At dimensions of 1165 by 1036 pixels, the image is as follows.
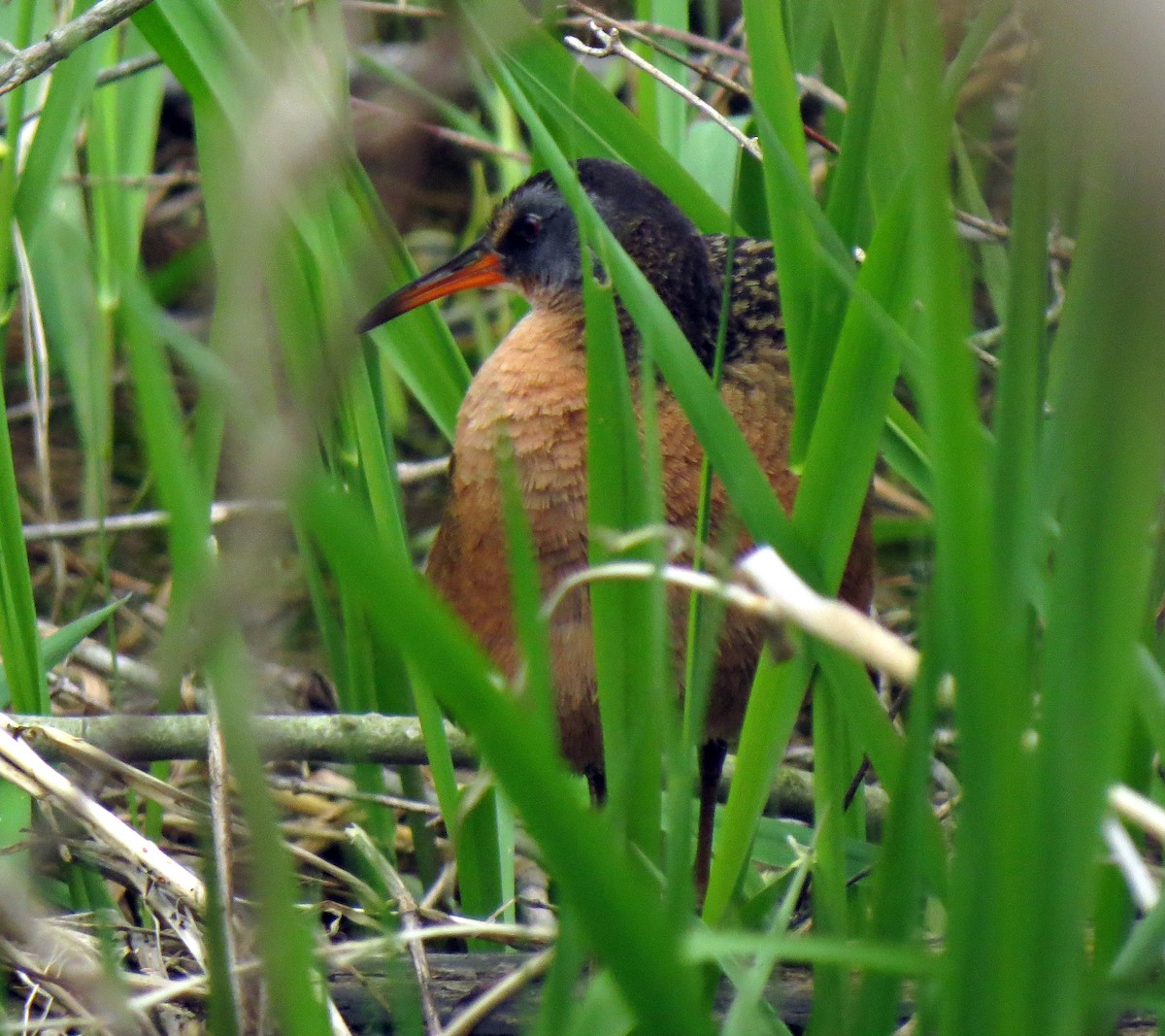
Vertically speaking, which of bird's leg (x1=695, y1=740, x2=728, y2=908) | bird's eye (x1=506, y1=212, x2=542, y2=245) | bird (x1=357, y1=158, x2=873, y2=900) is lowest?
bird's leg (x1=695, y1=740, x2=728, y2=908)

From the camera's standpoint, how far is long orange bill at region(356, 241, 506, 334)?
60.5 inches

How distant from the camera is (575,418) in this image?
1509mm

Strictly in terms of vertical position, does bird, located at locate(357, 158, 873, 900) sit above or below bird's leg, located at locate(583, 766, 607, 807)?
above

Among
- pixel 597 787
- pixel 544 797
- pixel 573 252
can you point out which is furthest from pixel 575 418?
pixel 544 797

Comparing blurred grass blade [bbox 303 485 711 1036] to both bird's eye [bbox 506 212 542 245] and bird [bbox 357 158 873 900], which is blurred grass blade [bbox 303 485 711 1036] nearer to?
bird [bbox 357 158 873 900]

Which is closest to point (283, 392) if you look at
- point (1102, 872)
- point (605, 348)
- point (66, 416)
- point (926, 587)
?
point (605, 348)

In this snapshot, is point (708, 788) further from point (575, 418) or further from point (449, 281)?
point (449, 281)

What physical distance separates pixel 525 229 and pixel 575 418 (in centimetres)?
39

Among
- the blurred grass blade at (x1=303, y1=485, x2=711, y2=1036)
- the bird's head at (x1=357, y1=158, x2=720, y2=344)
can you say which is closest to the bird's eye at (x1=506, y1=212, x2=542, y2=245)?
the bird's head at (x1=357, y1=158, x2=720, y2=344)

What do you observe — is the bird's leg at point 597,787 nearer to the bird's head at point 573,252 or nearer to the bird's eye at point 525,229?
the bird's head at point 573,252

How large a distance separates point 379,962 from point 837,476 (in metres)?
0.49

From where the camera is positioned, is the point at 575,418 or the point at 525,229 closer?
the point at 575,418

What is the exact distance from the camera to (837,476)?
38.5 inches

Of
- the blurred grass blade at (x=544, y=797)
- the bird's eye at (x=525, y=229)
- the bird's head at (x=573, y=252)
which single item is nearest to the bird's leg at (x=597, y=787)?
the bird's head at (x=573, y=252)
